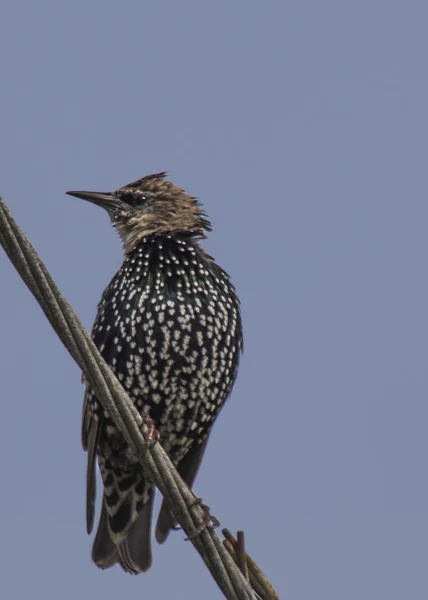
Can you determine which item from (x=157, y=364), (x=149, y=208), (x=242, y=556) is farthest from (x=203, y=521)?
(x=149, y=208)

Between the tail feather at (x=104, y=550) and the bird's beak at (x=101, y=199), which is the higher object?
the bird's beak at (x=101, y=199)

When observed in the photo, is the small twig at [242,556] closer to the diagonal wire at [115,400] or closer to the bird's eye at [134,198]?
the diagonal wire at [115,400]

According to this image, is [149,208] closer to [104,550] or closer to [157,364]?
[157,364]

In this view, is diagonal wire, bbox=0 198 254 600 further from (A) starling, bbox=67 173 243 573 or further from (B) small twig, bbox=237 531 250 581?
(A) starling, bbox=67 173 243 573

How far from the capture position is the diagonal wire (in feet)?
12.6

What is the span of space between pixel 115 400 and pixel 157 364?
6.13 ft

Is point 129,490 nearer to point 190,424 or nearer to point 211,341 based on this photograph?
point 190,424

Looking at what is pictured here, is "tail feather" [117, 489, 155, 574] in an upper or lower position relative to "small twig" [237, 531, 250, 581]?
upper

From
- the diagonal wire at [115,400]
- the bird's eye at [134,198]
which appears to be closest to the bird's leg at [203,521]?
the diagonal wire at [115,400]

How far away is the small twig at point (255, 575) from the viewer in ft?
14.2

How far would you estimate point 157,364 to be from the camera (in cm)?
611

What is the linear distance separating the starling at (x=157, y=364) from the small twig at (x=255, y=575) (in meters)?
1.72

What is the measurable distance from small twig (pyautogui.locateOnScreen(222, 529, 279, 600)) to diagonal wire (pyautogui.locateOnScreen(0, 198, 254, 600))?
0.05 meters

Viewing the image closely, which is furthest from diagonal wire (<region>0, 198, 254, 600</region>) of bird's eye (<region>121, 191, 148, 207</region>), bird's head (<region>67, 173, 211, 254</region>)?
bird's eye (<region>121, 191, 148, 207</region>)
